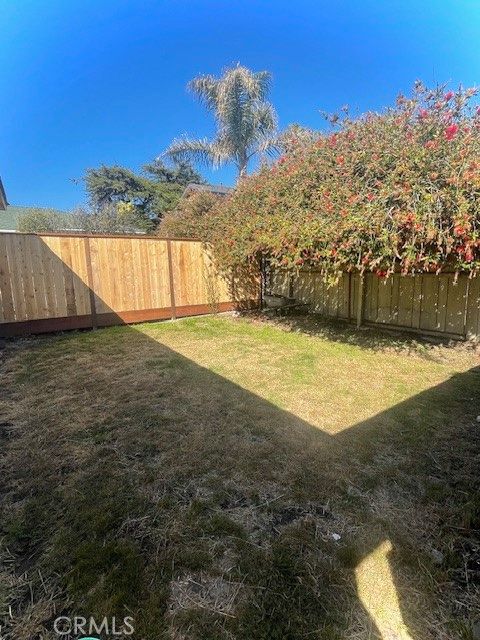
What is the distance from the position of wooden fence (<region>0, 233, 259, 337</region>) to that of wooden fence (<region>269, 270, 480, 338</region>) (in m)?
2.68

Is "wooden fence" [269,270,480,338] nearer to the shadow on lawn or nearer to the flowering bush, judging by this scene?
the flowering bush

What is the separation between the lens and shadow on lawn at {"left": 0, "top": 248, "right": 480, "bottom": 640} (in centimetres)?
140

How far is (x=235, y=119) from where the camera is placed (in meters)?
11.9

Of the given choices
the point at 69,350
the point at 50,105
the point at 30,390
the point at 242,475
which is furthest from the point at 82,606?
the point at 50,105

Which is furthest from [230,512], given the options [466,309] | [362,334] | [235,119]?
[235,119]

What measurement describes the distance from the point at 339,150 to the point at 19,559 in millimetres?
6075

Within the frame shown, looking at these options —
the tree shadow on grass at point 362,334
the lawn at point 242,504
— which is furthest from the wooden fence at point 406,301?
the lawn at point 242,504

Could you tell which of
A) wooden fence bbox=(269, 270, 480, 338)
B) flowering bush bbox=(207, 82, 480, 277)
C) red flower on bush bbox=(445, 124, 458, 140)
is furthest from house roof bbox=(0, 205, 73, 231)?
red flower on bush bbox=(445, 124, 458, 140)

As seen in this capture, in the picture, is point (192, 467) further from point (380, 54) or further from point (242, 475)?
point (380, 54)

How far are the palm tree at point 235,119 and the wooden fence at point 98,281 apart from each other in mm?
5314

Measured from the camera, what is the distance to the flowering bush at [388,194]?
395 cm

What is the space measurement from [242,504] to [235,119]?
1294 cm

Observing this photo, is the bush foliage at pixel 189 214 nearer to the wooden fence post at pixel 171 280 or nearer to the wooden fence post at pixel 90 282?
the wooden fence post at pixel 171 280

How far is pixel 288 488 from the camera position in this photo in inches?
84.7
